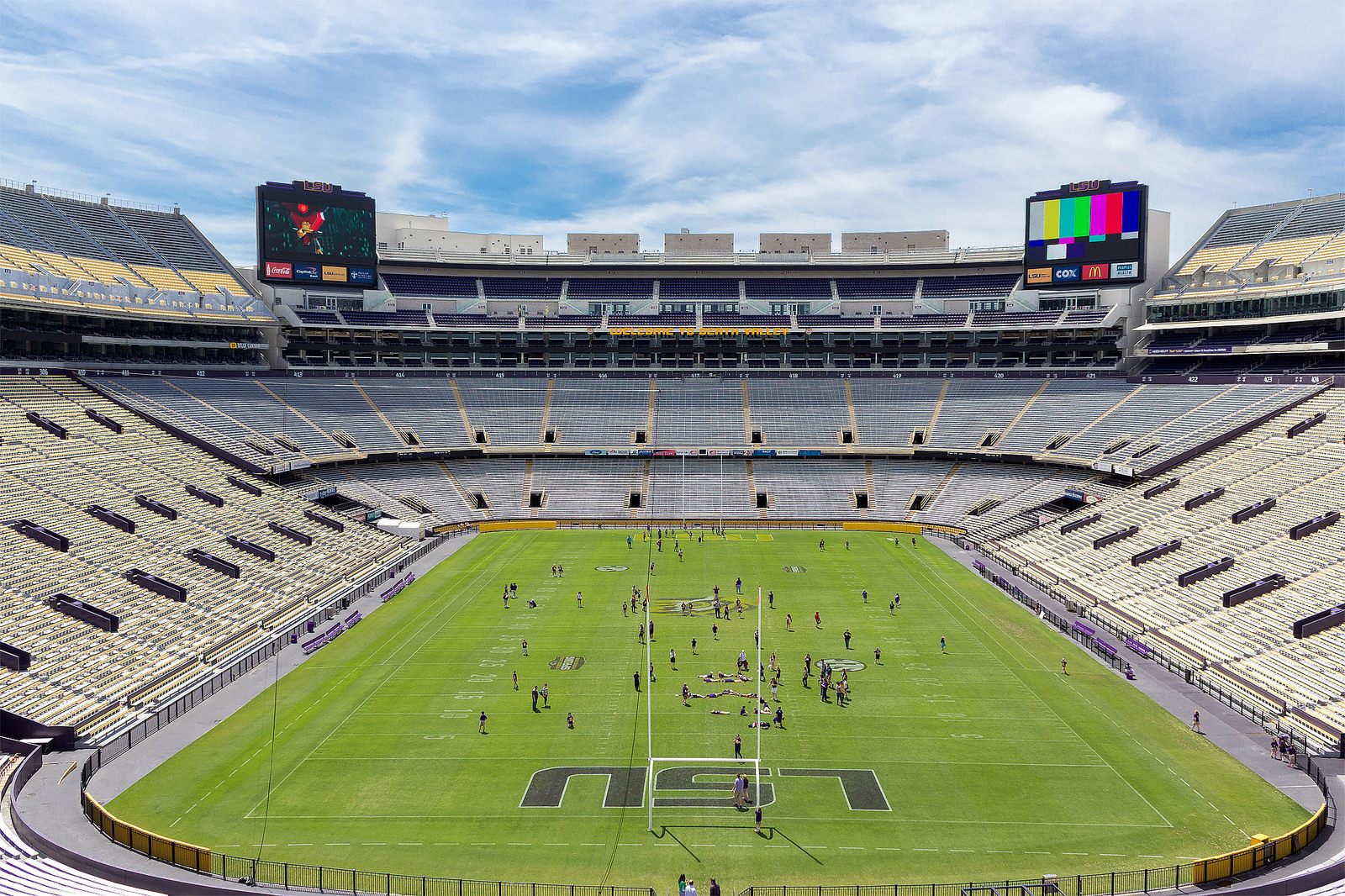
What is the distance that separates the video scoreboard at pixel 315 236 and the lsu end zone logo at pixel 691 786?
7198cm

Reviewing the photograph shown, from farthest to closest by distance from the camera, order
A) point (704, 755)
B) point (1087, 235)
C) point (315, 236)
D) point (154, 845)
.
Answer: point (315, 236) < point (1087, 235) < point (704, 755) < point (154, 845)

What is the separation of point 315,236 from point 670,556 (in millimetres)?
51222

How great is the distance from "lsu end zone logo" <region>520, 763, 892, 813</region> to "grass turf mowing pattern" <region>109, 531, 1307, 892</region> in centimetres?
34

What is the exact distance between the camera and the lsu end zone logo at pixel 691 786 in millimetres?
25125

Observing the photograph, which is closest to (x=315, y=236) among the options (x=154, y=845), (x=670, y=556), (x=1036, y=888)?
(x=670, y=556)

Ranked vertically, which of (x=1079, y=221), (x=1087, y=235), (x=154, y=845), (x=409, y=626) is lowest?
(x=409, y=626)

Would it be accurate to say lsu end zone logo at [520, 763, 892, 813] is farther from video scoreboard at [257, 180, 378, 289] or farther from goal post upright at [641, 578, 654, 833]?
video scoreboard at [257, 180, 378, 289]

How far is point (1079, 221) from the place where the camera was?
82.0 meters

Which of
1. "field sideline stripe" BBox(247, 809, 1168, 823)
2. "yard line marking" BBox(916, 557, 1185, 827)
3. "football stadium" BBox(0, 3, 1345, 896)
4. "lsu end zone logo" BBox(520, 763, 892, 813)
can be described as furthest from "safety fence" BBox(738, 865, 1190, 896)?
"lsu end zone logo" BBox(520, 763, 892, 813)

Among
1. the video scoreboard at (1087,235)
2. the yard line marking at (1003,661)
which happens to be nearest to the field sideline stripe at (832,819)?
the yard line marking at (1003,661)

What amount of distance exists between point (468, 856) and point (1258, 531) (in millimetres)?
42422

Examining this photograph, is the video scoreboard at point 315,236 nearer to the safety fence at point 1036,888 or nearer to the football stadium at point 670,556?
the football stadium at point 670,556

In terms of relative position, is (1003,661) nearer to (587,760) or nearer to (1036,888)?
(1036,888)

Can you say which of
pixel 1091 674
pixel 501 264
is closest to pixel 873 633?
pixel 1091 674
